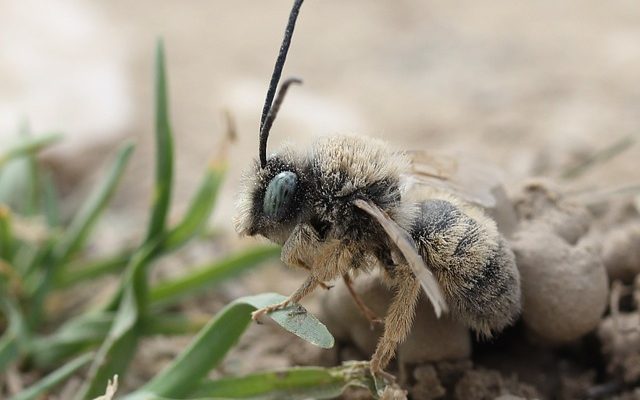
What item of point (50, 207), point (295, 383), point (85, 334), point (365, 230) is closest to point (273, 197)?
point (365, 230)

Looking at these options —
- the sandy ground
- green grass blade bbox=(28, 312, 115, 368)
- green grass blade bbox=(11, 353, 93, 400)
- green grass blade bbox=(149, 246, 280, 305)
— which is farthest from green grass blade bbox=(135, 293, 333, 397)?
the sandy ground

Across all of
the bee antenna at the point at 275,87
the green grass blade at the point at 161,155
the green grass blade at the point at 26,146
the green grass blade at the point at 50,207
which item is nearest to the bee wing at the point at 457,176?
the bee antenna at the point at 275,87

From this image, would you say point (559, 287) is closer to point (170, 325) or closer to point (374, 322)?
point (374, 322)

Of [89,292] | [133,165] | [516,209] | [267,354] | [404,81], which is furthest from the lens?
[404,81]

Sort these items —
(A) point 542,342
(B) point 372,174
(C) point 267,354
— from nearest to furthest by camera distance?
(B) point 372,174
(A) point 542,342
(C) point 267,354

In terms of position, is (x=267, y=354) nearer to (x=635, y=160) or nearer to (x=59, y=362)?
(x=59, y=362)

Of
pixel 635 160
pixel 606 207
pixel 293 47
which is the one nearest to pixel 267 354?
pixel 606 207

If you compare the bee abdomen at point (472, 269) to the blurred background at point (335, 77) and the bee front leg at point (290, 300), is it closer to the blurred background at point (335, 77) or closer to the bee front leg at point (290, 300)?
the bee front leg at point (290, 300)
